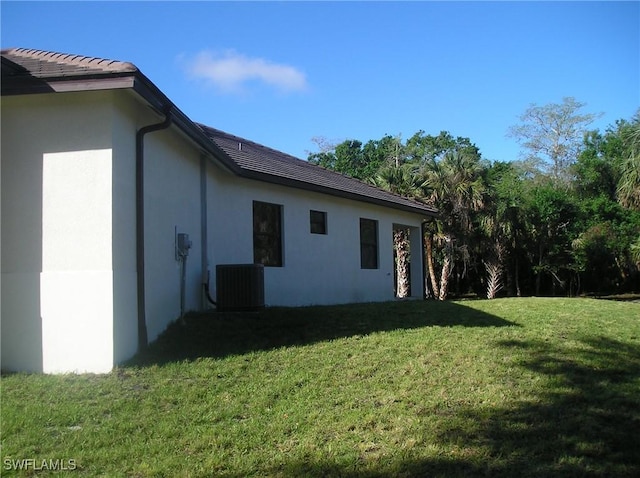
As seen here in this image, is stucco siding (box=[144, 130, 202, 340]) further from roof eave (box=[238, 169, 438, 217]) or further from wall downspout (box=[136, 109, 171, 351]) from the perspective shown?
roof eave (box=[238, 169, 438, 217])

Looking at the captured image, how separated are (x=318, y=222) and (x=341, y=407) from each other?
372 inches

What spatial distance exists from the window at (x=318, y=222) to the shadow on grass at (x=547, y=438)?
8266mm

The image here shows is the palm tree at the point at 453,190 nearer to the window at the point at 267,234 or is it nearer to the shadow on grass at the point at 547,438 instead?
the window at the point at 267,234

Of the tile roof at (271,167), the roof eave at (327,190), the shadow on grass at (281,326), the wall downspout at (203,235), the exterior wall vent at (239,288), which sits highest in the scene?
the tile roof at (271,167)

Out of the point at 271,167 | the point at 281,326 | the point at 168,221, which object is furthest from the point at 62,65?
the point at 271,167

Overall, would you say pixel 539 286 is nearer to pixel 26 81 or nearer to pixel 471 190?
pixel 471 190

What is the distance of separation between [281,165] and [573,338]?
27.6 feet

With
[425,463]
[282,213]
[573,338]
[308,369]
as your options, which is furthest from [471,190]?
[425,463]

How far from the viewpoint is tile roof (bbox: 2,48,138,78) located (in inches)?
273

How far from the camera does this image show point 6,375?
6902 mm

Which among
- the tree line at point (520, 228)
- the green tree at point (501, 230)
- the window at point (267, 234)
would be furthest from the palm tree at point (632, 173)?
the window at point (267, 234)

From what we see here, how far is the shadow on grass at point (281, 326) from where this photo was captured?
7.89 m

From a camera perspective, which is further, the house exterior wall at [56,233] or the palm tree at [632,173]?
the palm tree at [632,173]

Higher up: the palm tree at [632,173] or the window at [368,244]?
the palm tree at [632,173]
